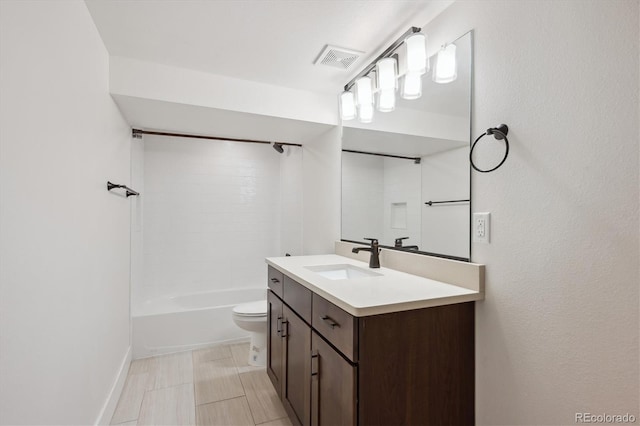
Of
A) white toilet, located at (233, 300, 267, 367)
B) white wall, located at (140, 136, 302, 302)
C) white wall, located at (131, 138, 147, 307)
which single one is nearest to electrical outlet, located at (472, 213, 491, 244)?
white toilet, located at (233, 300, 267, 367)

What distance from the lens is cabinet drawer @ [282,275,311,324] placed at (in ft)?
5.09

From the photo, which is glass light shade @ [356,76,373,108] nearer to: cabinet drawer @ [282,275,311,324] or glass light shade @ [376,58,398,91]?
glass light shade @ [376,58,398,91]

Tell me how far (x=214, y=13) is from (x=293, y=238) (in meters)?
2.34

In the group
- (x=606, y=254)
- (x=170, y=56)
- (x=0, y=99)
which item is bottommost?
(x=606, y=254)

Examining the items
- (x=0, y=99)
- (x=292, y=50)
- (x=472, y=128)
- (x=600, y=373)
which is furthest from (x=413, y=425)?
(x=292, y=50)

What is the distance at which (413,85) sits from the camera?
1.69 meters

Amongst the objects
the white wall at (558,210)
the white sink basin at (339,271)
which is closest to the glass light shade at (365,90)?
the white wall at (558,210)

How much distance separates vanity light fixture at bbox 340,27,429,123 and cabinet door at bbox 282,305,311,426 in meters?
1.34

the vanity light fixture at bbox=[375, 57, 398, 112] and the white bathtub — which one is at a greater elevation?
the vanity light fixture at bbox=[375, 57, 398, 112]

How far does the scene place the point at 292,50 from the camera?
1923 mm

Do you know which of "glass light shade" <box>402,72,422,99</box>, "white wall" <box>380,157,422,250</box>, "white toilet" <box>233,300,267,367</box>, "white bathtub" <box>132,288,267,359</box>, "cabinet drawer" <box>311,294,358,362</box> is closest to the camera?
"cabinet drawer" <box>311,294,358,362</box>

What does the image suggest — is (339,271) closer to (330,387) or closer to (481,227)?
(330,387)

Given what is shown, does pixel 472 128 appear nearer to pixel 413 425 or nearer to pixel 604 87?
pixel 604 87

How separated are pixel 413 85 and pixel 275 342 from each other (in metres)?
1.76
